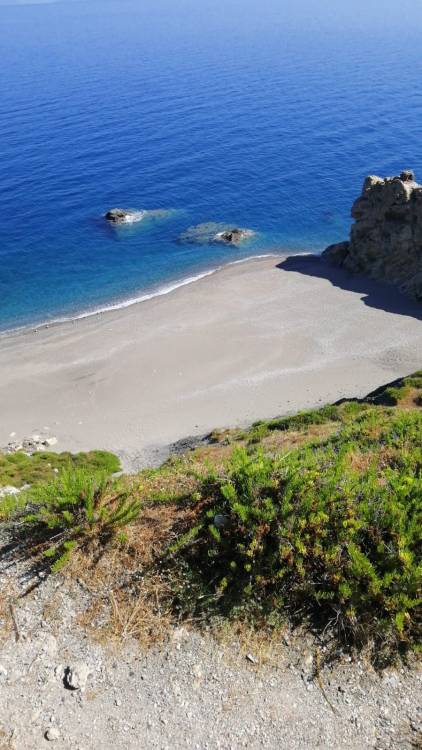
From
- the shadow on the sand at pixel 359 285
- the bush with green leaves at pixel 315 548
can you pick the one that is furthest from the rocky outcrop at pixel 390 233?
the bush with green leaves at pixel 315 548

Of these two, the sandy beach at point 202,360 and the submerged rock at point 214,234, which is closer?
the sandy beach at point 202,360

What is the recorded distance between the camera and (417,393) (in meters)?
26.3

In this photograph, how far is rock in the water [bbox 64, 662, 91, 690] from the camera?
8695 millimetres

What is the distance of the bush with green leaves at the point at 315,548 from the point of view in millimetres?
8977

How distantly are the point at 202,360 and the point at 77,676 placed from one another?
95.1 feet

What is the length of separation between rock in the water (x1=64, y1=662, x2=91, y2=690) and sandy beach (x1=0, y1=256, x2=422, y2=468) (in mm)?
17483

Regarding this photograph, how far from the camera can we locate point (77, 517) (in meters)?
10.7

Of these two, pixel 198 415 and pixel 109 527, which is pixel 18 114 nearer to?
pixel 198 415

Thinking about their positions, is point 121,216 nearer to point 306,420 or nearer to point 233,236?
point 233,236

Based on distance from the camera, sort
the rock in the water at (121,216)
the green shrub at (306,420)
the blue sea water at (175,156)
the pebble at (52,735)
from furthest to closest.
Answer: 1. the rock in the water at (121,216)
2. the blue sea water at (175,156)
3. the green shrub at (306,420)
4. the pebble at (52,735)

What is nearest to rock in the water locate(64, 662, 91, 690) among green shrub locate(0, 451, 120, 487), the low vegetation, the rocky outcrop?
the low vegetation

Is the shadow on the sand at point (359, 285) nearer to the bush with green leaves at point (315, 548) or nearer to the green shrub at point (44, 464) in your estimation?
the green shrub at point (44, 464)

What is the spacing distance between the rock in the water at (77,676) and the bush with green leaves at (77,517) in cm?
179

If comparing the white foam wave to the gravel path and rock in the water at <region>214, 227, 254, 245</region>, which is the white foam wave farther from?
the gravel path
